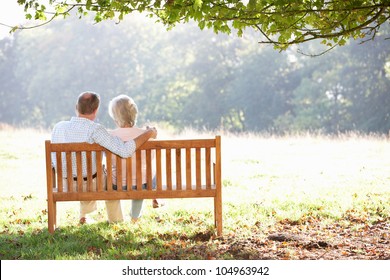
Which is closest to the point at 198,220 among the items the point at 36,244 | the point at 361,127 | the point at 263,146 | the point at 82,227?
the point at 82,227

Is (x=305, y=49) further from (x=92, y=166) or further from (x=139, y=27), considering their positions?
(x=92, y=166)

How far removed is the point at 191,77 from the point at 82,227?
34164 millimetres

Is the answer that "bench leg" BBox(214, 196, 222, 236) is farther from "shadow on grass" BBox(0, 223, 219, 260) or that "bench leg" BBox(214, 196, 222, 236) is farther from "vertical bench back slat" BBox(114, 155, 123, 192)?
"vertical bench back slat" BBox(114, 155, 123, 192)

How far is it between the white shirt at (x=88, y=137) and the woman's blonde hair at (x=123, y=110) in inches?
15.7

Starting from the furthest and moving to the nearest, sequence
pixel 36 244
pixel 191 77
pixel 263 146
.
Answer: pixel 191 77
pixel 263 146
pixel 36 244

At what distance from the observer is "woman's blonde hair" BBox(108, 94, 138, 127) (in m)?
6.02

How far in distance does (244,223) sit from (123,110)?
Result: 5.03 feet

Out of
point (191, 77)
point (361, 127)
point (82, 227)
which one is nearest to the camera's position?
point (82, 227)

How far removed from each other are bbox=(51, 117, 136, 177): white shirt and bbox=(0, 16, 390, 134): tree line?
94.3 feet

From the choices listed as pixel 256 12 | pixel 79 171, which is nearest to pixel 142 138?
pixel 79 171

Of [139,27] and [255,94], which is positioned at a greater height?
[139,27]

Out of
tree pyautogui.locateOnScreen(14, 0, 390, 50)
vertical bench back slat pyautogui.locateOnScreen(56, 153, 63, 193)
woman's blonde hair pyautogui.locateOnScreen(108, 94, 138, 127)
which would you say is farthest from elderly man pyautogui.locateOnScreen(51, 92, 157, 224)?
tree pyautogui.locateOnScreen(14, 0, 390, 50)

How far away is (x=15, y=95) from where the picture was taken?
128 ft
